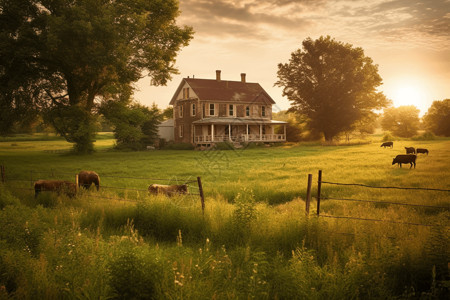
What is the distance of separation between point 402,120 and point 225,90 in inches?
2107

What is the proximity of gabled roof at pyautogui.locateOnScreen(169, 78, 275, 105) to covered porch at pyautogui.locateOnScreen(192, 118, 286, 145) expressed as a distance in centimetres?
384

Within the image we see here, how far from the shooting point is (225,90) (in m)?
48.7

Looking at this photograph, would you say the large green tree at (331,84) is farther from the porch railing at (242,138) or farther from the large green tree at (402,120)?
the large green tree at (402,120)

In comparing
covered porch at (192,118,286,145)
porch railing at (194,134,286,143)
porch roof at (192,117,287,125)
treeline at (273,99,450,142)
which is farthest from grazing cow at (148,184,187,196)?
treeline at (273,99,450,142)

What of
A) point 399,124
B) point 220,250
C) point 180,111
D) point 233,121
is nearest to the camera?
point 220,250

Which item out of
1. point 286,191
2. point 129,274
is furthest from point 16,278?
point 286,191

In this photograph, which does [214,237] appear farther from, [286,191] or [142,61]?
[142,61]

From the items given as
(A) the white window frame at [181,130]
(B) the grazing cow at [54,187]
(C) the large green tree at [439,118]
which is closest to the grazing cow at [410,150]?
(B) the grazing cow at [54,187]

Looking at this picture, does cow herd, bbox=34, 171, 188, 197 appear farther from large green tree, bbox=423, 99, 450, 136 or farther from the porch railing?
large green tree, bbox=423, 99, 450, 136

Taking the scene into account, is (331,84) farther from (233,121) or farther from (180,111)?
(180,111)

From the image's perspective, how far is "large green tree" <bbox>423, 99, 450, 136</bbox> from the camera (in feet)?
193

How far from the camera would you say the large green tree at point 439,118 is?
58750 millimetres

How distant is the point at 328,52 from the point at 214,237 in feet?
155

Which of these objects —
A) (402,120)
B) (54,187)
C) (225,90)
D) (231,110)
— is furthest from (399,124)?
(54,187)
